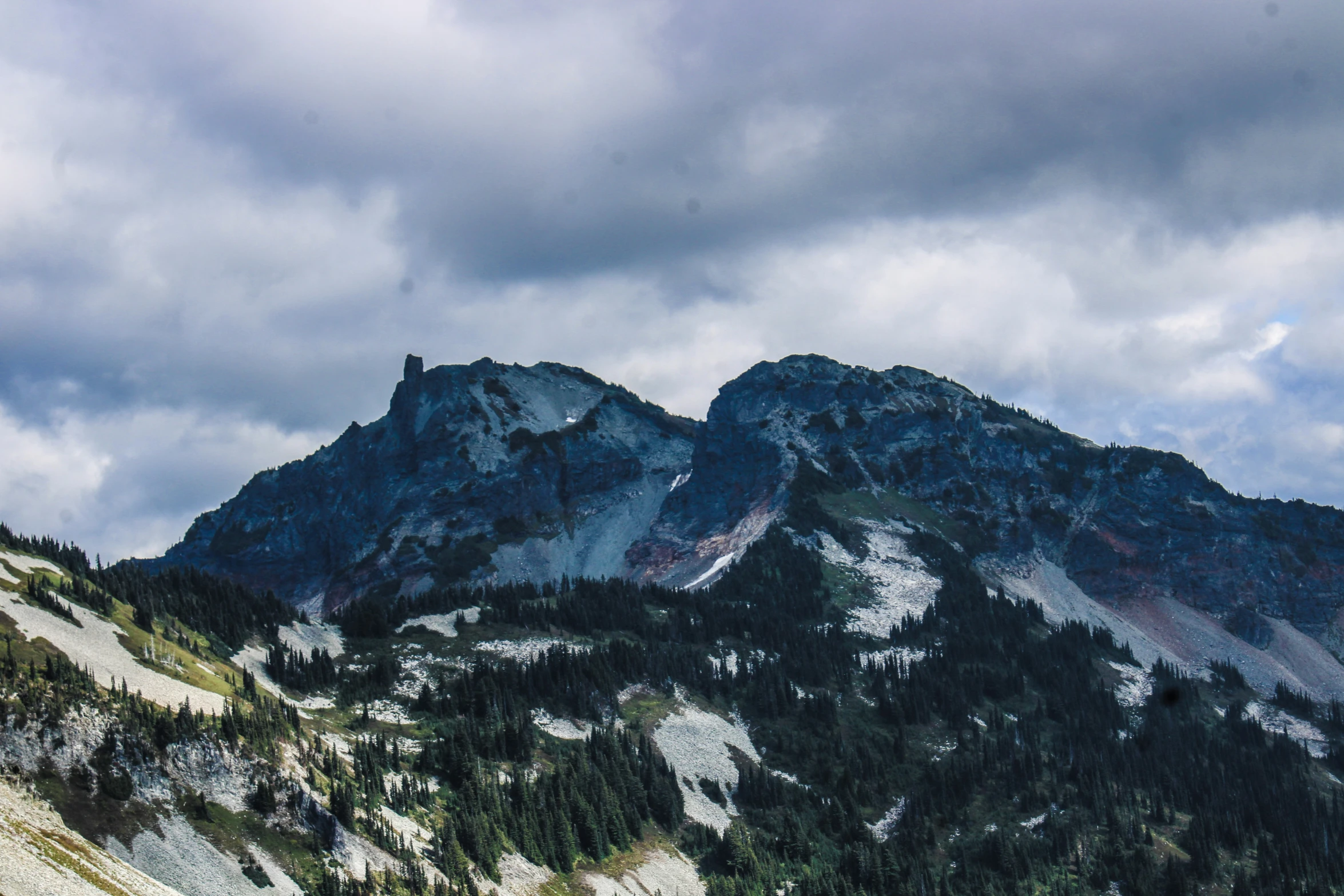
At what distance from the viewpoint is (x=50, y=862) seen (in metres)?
99.4

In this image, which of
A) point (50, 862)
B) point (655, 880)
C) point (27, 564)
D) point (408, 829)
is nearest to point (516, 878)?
point (408, 829)

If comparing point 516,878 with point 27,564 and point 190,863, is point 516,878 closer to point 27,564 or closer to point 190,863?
point 190,863

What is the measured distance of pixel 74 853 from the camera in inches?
4124

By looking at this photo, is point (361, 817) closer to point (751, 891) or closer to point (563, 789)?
point (563, 789)

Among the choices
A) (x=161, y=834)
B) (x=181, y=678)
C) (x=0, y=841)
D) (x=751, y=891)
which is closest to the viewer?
(x=0, y=841)

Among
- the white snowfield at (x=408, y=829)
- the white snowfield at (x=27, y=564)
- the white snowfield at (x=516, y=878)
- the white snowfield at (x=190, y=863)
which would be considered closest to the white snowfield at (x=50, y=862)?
the white snowfield at (x=190, y=863)

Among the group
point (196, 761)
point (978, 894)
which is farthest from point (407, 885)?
point (978, 894)

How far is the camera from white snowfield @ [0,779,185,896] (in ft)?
309

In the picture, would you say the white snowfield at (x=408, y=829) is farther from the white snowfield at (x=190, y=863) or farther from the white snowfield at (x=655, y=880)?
the white snowfield at (x=655, y=880)

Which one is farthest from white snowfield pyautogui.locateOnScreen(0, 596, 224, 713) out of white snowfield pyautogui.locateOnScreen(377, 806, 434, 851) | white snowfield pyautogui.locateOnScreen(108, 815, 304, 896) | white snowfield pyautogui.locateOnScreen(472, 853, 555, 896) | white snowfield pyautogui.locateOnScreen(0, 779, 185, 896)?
white snowfield pyautogui.locateOnScreen(472, 853, 555, 896)

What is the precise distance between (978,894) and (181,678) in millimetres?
125353

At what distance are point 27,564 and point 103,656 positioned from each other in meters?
37.5

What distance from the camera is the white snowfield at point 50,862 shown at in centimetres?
9419

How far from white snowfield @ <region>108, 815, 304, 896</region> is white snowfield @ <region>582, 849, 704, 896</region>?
4781 cm
